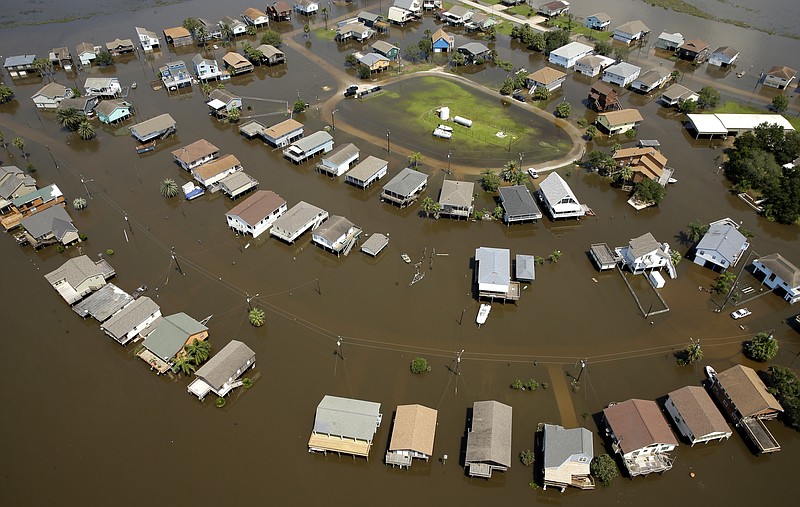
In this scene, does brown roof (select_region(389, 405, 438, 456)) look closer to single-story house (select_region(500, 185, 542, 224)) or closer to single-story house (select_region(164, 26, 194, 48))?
single-story house (select_region(500, 185, 542, 224))

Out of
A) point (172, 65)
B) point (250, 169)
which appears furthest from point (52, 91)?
point (250, 169)

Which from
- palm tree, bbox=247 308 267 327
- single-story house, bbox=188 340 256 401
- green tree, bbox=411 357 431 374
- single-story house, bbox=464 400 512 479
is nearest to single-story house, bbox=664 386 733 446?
single-story house, bbox=464 400 512 479

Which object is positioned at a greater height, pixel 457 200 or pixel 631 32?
pixel 631 32

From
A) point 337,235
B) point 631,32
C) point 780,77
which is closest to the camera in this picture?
point 337,235

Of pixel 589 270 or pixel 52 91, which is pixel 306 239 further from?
pixel 52 91

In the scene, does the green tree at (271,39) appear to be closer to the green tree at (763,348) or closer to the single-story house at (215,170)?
the single-story house at (215,170)

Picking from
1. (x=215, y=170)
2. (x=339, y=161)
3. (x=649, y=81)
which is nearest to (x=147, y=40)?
(x=215, y=170)

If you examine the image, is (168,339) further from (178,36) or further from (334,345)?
(178,36)
